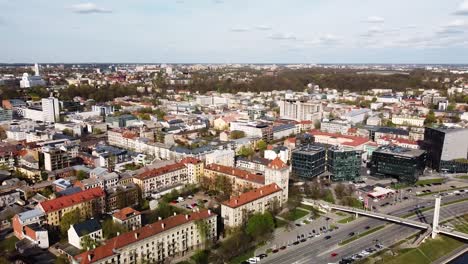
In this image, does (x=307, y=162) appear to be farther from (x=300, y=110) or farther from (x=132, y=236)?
(x=300, y=110)

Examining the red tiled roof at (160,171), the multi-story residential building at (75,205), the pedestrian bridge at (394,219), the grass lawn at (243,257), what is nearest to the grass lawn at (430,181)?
the pedestrian bridge at (394,219)

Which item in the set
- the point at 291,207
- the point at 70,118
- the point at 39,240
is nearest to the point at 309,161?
the point at 291,207

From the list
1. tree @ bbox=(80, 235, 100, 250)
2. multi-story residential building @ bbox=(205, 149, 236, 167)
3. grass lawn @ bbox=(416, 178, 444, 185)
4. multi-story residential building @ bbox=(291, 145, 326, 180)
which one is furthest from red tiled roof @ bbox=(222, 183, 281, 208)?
grass lawn @ bbox=(416, 178, 444, 185)

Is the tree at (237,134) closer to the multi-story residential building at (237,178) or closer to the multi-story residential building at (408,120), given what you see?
the multi-story residential building at (237,178)

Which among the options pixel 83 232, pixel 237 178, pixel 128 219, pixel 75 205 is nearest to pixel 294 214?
pixel 237 178

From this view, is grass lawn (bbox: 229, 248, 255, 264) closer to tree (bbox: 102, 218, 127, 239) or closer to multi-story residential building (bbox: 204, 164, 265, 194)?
tree (bbox: 102, 218, 127, 239)

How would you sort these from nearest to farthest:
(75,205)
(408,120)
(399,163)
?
(75,205)
(399,163)
(408,120)

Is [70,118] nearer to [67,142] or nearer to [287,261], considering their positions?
[67,142]
